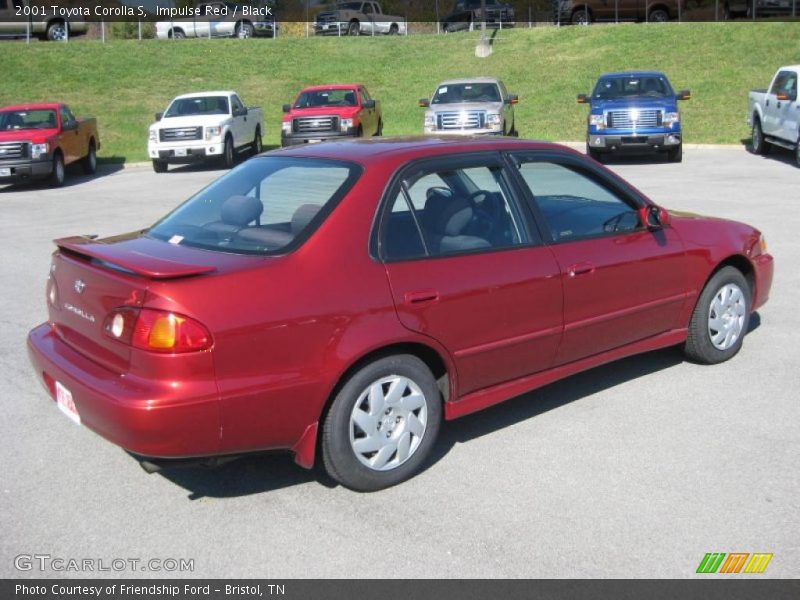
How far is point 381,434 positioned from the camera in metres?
4.48

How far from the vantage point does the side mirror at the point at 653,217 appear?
5.67m

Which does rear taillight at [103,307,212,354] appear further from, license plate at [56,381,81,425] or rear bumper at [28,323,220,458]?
license plate at [56,381,81,425]

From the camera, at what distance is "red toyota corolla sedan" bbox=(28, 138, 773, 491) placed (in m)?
3.98

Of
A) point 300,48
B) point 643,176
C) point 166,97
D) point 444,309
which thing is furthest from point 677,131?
point 300,48

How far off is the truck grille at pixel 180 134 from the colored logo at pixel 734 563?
20018 mm

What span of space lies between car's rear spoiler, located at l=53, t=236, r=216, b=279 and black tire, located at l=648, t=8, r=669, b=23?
41.5m

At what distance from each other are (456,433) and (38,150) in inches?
668

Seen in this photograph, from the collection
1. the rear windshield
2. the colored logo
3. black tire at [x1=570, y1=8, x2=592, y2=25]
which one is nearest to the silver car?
the rear windshield

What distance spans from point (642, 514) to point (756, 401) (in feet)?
6.00

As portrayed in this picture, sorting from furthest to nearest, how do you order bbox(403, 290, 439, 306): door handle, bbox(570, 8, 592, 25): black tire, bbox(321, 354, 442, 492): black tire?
bbox(570, 8, 592, 25): black tire → bbox(403, 290, 439, 306): door handle → bbox(321, 354, 442, 492): black tire

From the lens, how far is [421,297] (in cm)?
453

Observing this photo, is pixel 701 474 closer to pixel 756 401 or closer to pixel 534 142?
pixel 756 401

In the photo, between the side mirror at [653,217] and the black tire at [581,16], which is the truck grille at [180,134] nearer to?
the side mirror at [653,217]

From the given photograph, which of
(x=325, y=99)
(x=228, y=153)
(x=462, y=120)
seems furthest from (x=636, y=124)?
(x=228, y=153)
